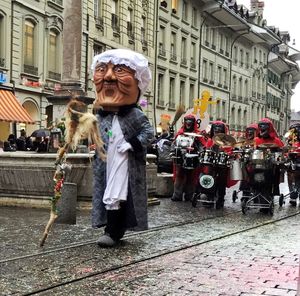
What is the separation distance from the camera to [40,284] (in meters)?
5.28

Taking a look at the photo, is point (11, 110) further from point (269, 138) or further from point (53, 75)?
point (269, 138)

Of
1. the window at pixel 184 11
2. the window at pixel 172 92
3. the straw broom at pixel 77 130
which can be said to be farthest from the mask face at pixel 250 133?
the window at pixel 184 11

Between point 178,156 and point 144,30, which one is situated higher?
point 144,30

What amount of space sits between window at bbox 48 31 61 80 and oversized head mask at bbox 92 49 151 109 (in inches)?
895

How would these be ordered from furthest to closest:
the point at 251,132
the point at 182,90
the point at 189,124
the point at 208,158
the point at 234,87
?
1. the point at 234,87
2. the point at 182,90
3. the point at 251,132
4. the point at 189,124
5. the point at 208,158

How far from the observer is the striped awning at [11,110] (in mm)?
25047

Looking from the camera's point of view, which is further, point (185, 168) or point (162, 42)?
point (162, 42)

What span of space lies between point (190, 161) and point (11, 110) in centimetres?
1467

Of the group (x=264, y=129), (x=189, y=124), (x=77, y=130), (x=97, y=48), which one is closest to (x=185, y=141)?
(x=189, y=124)

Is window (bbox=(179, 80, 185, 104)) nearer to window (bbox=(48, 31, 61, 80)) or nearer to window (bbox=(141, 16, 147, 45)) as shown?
window (bbox=(141, 16, 147, 45))

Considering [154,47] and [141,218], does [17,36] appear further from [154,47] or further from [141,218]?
[141,218]

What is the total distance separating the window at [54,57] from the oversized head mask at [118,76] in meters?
22.7

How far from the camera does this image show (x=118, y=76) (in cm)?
736

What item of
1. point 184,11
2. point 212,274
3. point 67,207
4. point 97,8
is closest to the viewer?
point 212,274
